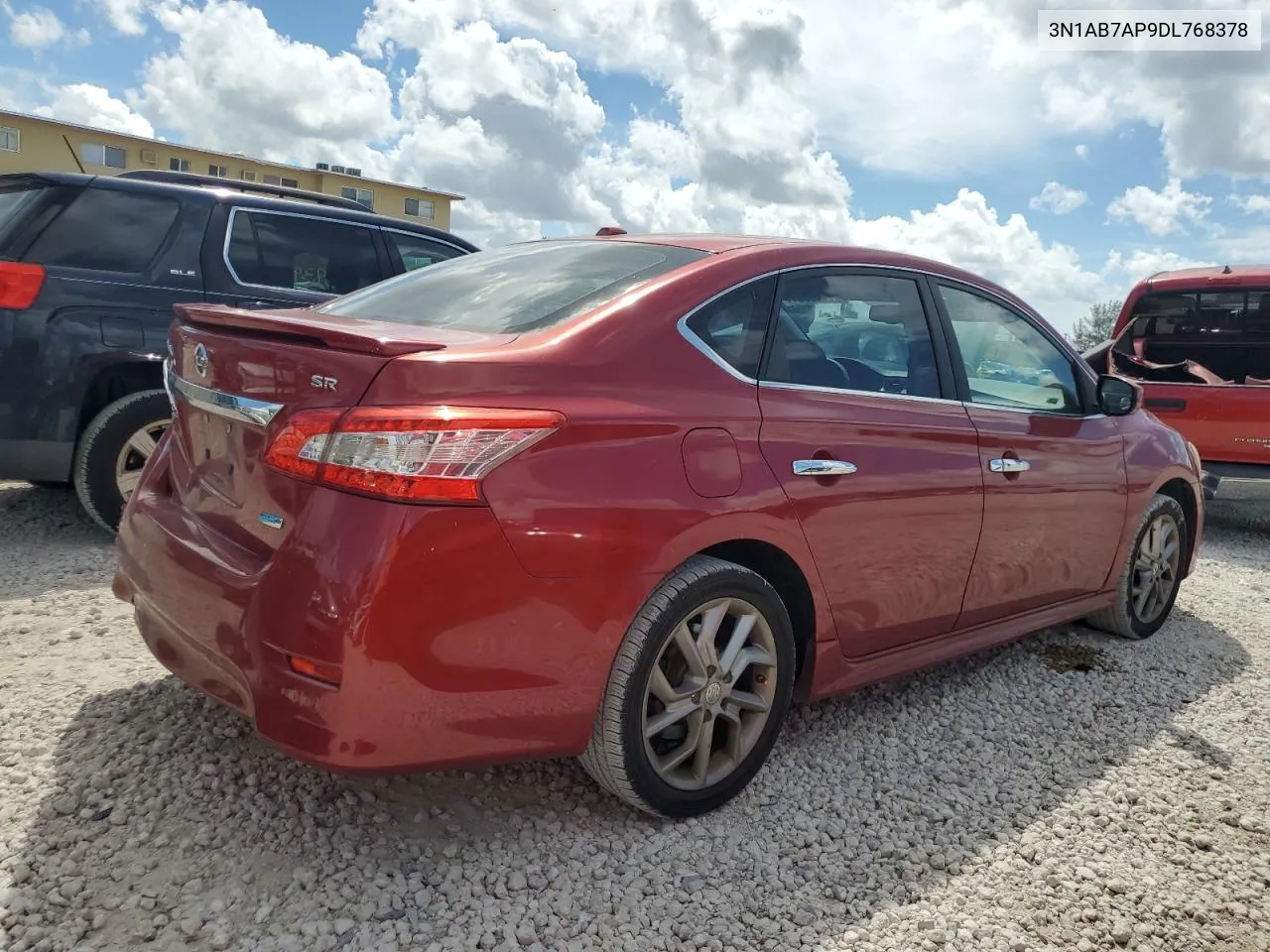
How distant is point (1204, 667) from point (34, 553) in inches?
214

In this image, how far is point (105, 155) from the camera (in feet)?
138

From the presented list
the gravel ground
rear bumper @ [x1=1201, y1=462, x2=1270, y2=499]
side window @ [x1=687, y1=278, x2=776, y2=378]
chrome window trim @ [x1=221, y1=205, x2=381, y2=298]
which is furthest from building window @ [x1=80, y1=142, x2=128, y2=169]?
side window @ [x1=687, y1=278, x2=776, y2=378]

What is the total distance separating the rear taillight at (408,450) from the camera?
2.15 meters

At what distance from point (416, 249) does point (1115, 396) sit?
13.2ft

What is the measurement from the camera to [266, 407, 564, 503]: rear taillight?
2148 mm

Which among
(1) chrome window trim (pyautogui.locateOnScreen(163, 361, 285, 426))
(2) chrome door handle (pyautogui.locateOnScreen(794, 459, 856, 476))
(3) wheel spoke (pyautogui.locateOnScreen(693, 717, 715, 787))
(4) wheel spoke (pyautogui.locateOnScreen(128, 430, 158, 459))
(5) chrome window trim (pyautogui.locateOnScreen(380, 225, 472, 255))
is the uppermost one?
(5) chrome window trim (pyautogui.locateOnScreen(380, 225, 472, 255))

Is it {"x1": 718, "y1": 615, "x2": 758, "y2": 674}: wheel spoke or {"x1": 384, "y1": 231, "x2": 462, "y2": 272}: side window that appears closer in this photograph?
{"x1": 718, "y1": 615, "x2": 758, "y2": 674}: wheel spoke

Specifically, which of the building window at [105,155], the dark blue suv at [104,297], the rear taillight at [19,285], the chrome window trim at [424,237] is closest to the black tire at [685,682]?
the dark blue suv at [104,297]

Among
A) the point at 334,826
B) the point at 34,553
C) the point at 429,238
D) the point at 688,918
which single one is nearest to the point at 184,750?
the point at 334,826

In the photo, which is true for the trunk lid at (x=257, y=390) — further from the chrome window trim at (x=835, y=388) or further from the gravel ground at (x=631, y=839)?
the gravel ground at (x=631, y=839)

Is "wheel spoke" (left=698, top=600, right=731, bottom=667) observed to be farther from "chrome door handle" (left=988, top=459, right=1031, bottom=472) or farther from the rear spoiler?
"chrome door handle" (left=988, top=459, right=1031, bottom=472)

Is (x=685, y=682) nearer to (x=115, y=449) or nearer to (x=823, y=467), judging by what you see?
(x=823, y=467)

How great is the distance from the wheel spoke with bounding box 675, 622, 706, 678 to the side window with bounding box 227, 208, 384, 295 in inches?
148

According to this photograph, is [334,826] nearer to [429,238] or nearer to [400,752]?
[400,752]
